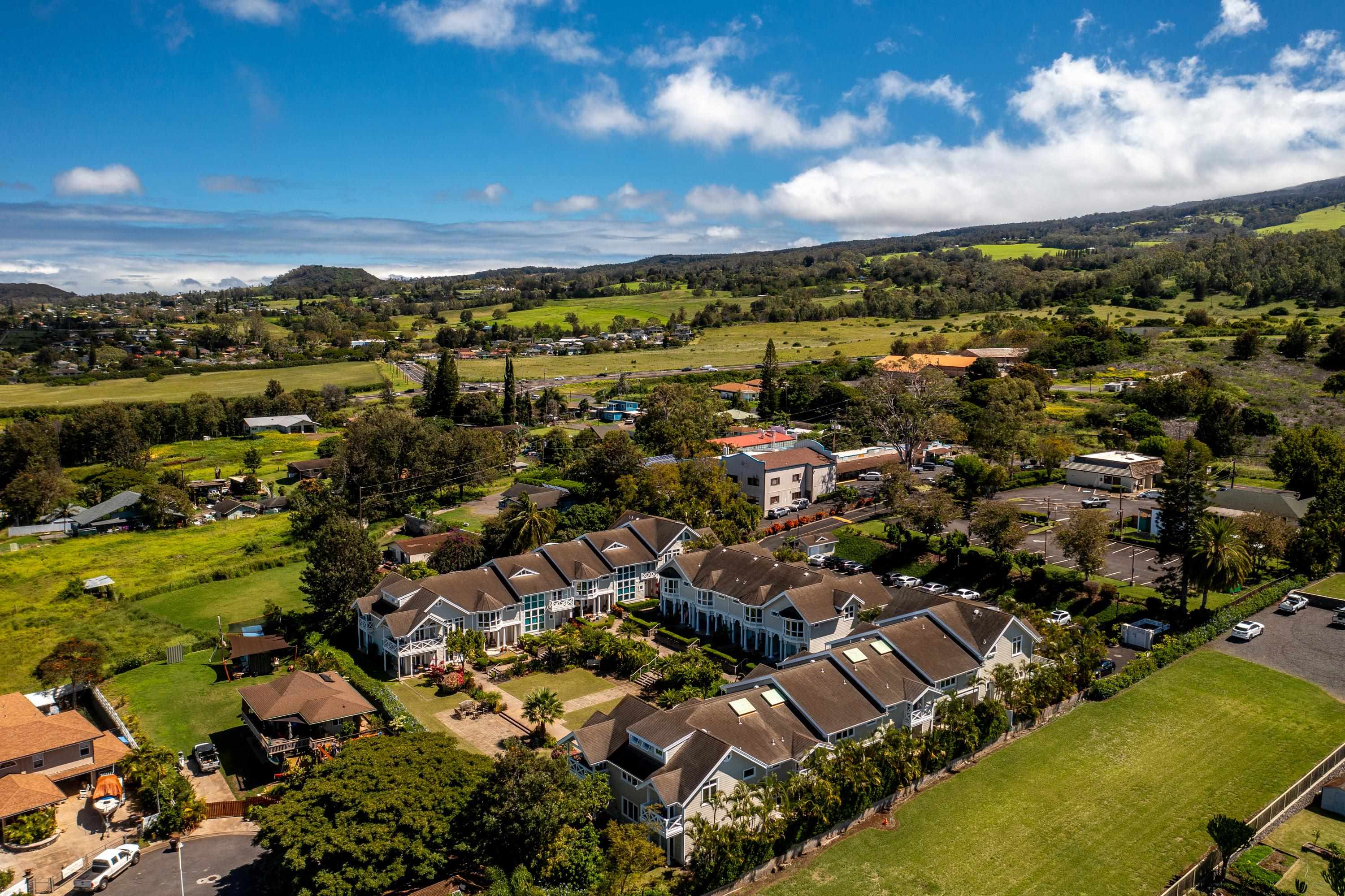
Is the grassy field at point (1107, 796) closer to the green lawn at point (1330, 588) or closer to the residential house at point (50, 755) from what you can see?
the green lawn at point (1330, 588)

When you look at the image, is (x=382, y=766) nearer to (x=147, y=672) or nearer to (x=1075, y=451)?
(x=147, y=672)

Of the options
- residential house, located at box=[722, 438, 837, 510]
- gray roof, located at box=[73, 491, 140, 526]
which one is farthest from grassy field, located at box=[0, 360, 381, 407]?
residential house, located at box=[722, 438, 837, 510]

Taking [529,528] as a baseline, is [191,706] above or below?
below

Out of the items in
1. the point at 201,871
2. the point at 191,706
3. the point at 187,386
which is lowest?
the point at 191,706

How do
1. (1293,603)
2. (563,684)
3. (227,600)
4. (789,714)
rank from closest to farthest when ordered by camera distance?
1. (789,714)
2. (563,684)
3. (1293,603)
4. (227,600)

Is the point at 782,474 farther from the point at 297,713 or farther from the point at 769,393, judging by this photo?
the point at 297,713

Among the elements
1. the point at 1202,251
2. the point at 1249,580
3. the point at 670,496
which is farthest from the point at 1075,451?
the point at 1202,251

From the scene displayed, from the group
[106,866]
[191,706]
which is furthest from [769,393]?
[106,866]
